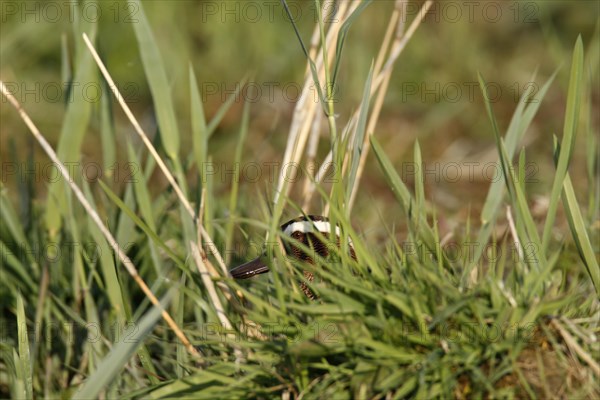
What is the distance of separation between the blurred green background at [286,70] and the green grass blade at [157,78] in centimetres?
146

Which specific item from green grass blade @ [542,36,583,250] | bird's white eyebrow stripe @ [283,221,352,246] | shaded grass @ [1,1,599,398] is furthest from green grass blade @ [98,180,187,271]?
green grass blade @ [542,36,583,250]

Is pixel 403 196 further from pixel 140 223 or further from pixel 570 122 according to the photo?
pixel 140 223

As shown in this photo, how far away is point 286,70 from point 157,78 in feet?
6.51

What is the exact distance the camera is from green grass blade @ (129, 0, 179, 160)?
2.01 metres

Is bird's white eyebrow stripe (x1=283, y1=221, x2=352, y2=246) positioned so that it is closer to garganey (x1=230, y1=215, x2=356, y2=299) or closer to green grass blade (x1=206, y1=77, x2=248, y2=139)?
garganey (x1=230, y1=215, x2=356, y2=299)

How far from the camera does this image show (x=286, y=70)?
13.0 feet

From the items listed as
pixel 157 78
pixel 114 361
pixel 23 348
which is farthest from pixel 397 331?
pixel 157 78

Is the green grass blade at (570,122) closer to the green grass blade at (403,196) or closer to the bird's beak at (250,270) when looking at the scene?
the green grass blade at (403,196)

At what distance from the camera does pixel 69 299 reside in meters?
2.29

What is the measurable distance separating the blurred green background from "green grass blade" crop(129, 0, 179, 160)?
1.46 m

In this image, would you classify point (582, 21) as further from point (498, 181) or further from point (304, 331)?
point (304, 331)

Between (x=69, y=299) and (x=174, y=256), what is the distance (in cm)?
68

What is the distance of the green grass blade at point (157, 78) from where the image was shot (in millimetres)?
2014

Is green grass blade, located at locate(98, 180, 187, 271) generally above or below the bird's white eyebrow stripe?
above
